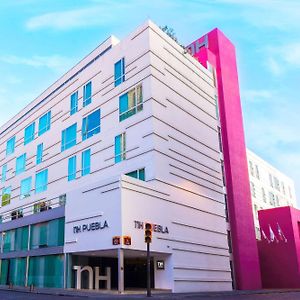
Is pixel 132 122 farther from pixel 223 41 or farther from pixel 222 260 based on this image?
pixel 223 41

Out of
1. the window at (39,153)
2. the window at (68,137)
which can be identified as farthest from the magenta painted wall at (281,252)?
the window at (39,153)

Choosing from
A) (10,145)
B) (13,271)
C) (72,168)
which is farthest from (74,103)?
(13,271)

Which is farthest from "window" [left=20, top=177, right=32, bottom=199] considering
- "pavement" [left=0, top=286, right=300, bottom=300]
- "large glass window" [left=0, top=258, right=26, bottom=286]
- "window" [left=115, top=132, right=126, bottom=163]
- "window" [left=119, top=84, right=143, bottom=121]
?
"pavement" [left=0, top=286, right=300, bottom=300]

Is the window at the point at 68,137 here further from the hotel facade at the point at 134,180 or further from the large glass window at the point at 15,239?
the large glass window at the point at 15,239

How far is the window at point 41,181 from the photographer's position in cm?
4056

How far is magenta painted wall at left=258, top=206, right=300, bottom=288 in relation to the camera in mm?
41250

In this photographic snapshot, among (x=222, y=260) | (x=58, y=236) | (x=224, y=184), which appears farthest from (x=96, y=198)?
(x=224, y=184)

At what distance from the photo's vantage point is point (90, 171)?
34.7m

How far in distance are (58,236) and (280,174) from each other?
4905cm

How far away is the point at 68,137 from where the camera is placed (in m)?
39.1

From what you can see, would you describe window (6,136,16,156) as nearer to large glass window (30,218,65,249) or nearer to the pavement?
large glass window (30,218,65,249)

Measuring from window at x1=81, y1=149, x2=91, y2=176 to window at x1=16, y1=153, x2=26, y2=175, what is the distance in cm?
1298

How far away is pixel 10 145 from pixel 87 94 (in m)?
17.9

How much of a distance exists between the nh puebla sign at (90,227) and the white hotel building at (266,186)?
102 feet
